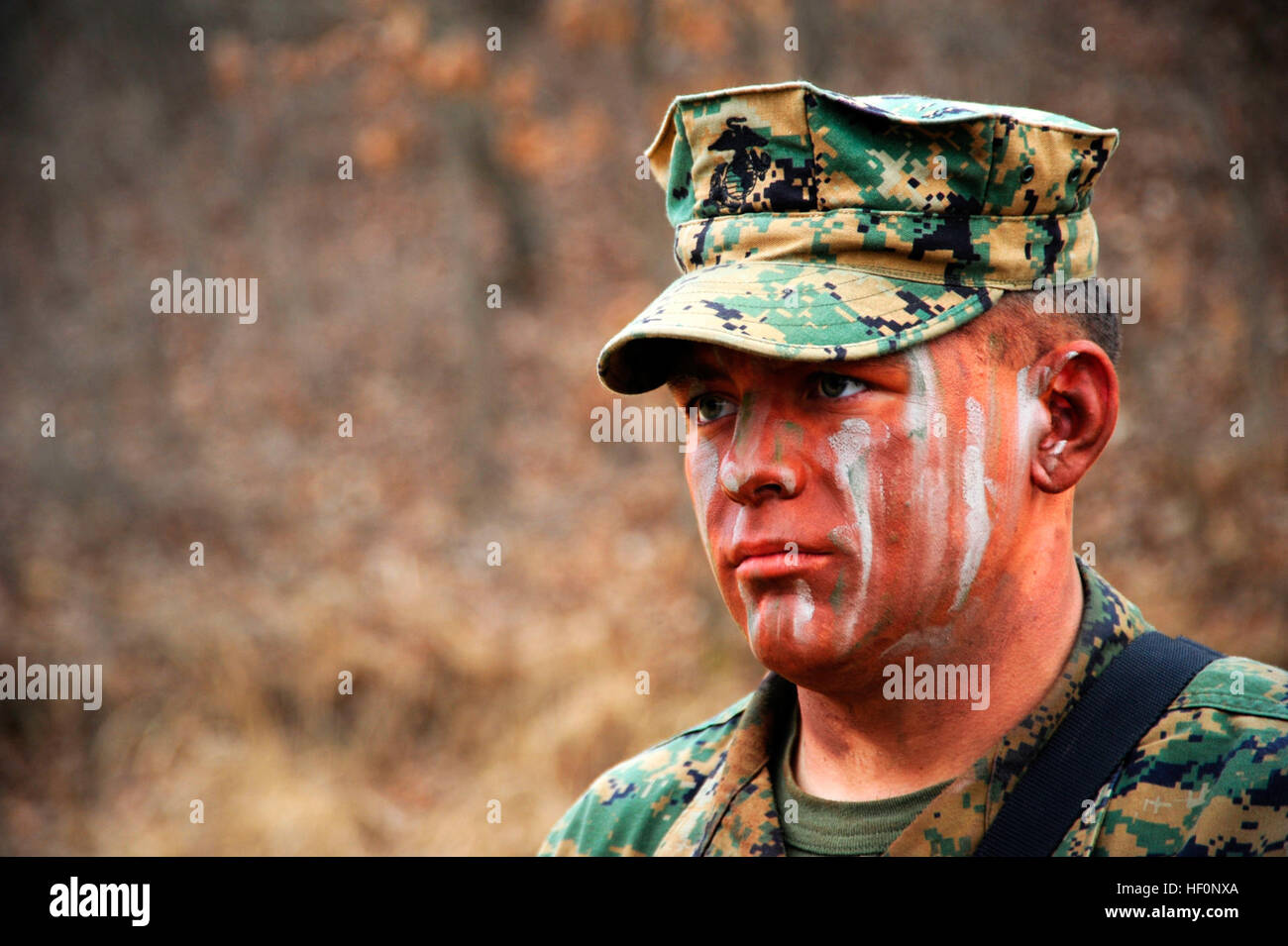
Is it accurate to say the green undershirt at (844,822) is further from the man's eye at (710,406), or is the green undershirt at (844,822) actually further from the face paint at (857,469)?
the man's eye at (710,406)

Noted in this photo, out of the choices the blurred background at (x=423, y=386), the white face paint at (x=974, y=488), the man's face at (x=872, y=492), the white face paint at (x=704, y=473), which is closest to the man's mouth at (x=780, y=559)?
the man's face at (x=872, y=492)

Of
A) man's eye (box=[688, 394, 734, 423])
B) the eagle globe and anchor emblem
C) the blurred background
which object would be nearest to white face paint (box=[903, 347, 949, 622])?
man's eye (box=[688, 394, 734, 423])

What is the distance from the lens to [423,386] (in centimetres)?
981

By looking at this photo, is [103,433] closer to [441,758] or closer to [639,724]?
[441,758]

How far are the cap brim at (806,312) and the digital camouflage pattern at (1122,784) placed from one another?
578 millimetres

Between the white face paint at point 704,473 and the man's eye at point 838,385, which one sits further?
the white face paint at point 704,473

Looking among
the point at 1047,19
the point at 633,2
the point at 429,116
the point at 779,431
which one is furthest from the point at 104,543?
the point at 779,431

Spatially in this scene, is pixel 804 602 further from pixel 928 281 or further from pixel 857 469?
pixel 928 281

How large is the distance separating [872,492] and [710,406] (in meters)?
0.34

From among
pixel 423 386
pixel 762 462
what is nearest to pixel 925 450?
pixel 762 462

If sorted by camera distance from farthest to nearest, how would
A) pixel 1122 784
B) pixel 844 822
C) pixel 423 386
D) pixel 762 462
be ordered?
pixel 423 386 < pixel 844 822 < pixel 762 462 < pixel 1122 784

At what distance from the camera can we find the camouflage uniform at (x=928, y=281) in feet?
6.13

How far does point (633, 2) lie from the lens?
909 cm
